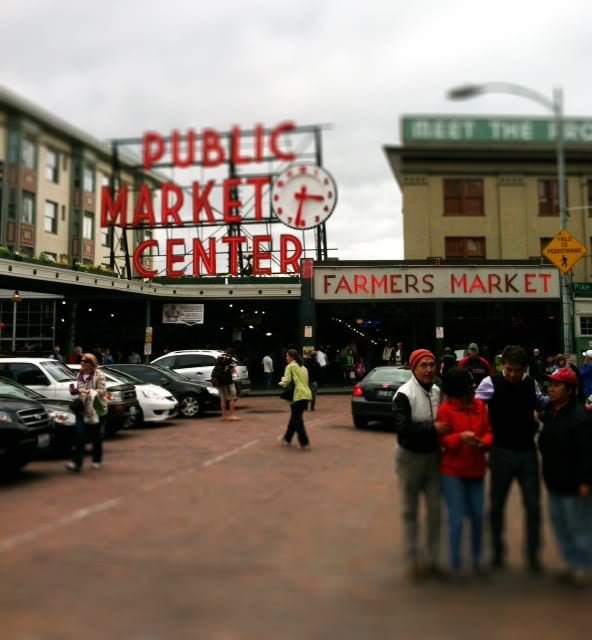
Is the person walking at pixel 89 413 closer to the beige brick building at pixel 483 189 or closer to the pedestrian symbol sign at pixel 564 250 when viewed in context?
the pedestrian symbol sign at pixel 564 250

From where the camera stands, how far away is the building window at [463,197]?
34062 millimetres

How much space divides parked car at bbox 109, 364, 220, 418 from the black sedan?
454 centimetres

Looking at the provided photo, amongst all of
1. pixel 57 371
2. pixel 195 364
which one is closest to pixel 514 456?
pixel 57 371

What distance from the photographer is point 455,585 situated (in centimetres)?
490

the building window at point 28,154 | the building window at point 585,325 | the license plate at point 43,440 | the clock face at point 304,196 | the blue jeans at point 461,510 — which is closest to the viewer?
the blue jeans at point 461,510

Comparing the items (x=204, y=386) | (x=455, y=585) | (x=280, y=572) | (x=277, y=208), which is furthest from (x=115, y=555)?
(x=277, y=208)

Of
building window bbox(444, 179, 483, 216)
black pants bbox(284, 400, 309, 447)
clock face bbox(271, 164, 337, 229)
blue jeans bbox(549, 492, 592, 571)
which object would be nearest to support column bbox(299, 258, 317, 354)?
clock face bbox(271, 164, 337, 229)

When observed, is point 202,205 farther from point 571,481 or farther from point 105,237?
point 571,481

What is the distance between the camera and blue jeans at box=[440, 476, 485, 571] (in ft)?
16.8

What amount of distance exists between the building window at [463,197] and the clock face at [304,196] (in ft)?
19.0

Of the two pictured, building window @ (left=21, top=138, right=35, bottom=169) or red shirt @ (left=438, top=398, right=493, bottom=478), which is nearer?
red shirt @ (left=438, top=398, right=493, bottom=478)

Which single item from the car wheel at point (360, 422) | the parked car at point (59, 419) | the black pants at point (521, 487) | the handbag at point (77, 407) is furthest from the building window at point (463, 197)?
the black pants at point (521, 487)

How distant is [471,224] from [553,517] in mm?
30353

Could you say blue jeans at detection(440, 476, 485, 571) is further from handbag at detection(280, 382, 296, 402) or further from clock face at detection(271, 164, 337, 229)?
clock face at detection(271, 164, 337, 229)
